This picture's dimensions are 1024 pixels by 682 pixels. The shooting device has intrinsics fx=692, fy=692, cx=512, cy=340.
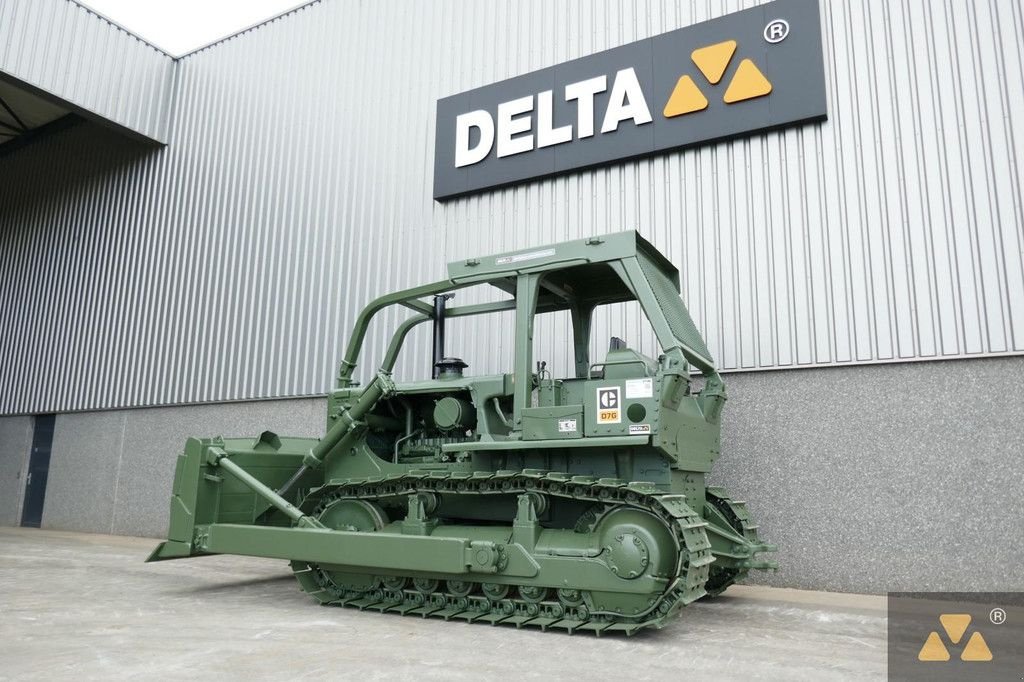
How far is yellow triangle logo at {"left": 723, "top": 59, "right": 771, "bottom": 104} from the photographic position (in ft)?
28.0

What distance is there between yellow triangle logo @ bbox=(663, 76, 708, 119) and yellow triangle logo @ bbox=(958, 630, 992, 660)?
6451 millimetres

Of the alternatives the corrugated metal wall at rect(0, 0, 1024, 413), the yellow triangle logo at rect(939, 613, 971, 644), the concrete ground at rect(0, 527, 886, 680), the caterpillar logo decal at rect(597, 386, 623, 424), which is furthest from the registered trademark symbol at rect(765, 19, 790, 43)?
the yellow triangle logo at rect(939, 613, 971, 644)

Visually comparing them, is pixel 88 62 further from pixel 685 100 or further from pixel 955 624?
pixel 955 624

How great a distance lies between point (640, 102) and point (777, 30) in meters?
1.84

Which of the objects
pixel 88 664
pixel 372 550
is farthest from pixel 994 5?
pixel 88 664

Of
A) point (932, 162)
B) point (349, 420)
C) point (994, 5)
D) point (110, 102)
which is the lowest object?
point (349, 420)

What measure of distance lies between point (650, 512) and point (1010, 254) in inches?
198

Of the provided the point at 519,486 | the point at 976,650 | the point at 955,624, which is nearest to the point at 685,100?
→ the point at 519,486

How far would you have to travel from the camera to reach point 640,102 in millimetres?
9320

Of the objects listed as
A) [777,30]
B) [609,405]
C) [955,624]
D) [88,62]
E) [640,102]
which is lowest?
[955,624]

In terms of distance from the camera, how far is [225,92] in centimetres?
1397

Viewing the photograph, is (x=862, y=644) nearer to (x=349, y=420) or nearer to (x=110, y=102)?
(x=349, y=420)

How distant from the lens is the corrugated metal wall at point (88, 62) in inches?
497

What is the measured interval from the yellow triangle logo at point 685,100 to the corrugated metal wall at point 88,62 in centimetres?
1116
